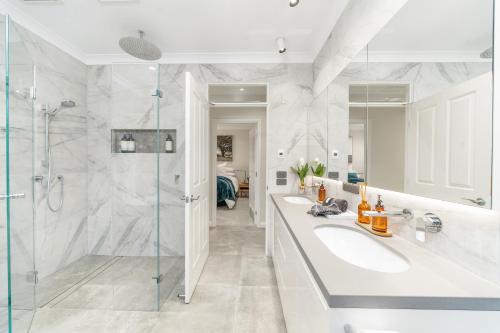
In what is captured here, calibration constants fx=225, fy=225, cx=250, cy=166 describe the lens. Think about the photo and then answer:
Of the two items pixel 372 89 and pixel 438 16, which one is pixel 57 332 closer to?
pixel 372 89

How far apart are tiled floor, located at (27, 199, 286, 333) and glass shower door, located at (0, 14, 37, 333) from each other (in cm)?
19

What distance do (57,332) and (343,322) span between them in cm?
208

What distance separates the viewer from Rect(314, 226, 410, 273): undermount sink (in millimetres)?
1009

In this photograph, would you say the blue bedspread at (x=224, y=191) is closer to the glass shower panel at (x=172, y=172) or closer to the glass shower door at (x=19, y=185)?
the glass shower panel at (x=172, y=172)

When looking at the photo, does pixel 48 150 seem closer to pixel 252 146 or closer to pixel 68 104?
pixel 68 104

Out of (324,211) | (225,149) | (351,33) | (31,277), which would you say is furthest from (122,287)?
(225,149)

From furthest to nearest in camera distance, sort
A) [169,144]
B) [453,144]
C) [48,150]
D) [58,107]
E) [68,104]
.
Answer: [169,144], [68,104], [58,107], [48,150], [453,144]

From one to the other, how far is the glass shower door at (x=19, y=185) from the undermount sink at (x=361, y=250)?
2249 mm

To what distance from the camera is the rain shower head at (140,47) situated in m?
2.18

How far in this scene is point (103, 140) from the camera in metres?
2.91

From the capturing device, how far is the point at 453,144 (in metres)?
0.91

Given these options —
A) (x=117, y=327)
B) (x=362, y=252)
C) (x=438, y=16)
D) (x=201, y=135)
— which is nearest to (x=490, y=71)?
(x=438, y=16)

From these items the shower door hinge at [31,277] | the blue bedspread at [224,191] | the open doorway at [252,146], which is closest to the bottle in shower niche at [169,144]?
the open doorway at [252,146]

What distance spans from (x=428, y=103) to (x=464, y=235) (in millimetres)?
592
